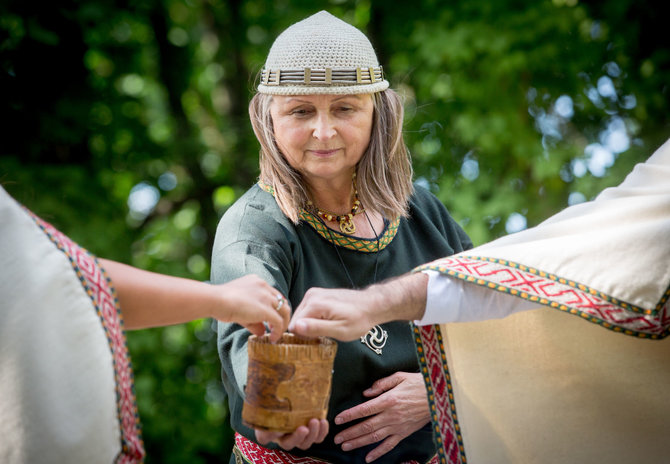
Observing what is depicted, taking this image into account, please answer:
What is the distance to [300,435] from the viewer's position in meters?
1.84

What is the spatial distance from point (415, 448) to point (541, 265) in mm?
743

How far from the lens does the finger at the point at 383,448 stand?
7.30 ft

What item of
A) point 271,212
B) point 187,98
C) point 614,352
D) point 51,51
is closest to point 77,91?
point 51,51

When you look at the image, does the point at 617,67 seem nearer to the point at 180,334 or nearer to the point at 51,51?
the point at 51,51

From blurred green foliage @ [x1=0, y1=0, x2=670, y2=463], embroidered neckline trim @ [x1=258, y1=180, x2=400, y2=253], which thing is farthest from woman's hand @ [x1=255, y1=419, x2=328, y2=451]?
blurred green foliage @ [x1=0, y1=0, x2=670, y2=463]

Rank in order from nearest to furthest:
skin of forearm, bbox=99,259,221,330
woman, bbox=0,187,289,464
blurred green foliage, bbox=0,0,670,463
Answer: woman, bbox=0,187,289,464, skin of forearm, bbox=99,259,221,330, blurred green foliage, bbox=0,0,670,463

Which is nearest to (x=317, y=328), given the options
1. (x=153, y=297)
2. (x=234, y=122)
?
(x=153, y=297)

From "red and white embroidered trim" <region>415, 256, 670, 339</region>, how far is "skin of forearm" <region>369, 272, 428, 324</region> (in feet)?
0.24

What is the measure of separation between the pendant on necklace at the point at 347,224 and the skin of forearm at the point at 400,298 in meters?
0.40

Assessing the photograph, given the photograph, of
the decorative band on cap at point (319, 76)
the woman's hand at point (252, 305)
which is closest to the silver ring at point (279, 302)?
the woman's hand at point (252, 305)

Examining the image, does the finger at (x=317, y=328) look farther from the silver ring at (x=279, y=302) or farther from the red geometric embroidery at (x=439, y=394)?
the red geometric embroidery at (x=439, y=394)

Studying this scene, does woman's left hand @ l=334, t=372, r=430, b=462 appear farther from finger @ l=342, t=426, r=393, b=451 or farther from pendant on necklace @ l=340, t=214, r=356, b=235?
pendant on necklace @ l=340, t=214, r=356, b=235

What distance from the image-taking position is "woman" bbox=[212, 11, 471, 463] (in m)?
2.21

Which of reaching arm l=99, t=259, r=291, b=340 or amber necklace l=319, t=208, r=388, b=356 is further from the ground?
reaching arm l=99, t=259, r=291, b=340
